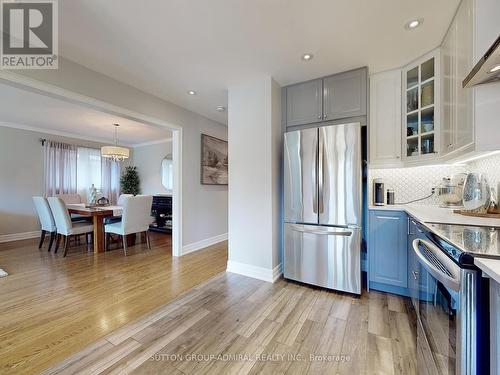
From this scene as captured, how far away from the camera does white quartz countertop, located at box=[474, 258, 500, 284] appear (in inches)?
24.6

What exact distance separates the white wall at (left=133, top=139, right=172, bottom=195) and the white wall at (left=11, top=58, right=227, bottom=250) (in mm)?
2391

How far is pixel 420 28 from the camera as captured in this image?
181 cm

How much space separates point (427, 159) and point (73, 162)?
7.06 metres

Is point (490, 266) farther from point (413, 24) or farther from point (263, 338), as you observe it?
point (413, 24)

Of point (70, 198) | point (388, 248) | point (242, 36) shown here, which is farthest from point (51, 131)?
point (388, 248)

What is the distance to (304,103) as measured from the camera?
2705 mm

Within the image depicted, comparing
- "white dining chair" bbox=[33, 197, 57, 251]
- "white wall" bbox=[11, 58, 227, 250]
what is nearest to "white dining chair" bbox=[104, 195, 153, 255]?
"white wall" bbox=[11, 58, 227, 250]

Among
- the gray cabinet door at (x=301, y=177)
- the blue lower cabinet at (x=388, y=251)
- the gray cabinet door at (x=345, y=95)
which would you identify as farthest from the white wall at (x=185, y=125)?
the blue lower cabinet at (x=388, y=251)

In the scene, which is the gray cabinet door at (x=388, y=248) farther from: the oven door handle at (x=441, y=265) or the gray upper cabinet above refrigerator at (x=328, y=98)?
the gray upper cabinet above refrigerator at (x=328, y=98)

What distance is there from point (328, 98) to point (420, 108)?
928 mm

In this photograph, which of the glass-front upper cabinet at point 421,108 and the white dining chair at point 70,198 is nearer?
the glass-front upper cabinet at point 421,108

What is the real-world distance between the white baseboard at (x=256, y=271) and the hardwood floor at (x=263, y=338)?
350 mm

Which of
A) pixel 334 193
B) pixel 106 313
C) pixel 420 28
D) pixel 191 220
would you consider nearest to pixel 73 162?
pixel 191 220

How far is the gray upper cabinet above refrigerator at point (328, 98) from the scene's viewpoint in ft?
7.87
